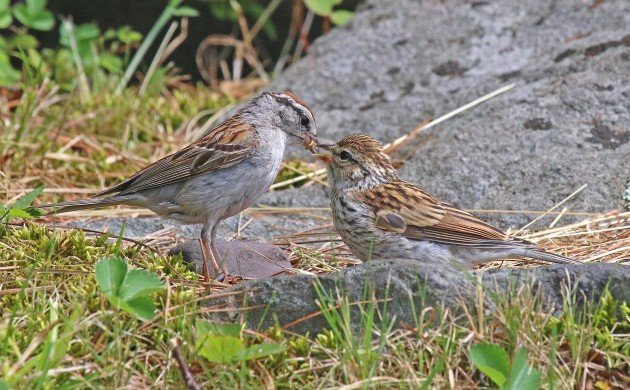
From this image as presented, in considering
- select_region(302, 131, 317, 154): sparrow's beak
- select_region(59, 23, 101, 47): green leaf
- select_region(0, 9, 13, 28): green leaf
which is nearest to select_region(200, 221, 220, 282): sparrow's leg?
select_region(302, 131, 317, 154): sparrow's beak

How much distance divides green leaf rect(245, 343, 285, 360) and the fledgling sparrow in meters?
1.40

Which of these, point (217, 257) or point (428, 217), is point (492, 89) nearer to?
point (428, 217)

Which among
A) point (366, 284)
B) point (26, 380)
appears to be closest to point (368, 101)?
point (366, 284)

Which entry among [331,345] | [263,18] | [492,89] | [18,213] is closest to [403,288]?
[331,345]

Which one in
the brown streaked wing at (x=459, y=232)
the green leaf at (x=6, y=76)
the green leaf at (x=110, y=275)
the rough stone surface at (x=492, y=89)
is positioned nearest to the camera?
the green leaf at (x=110, y=275)

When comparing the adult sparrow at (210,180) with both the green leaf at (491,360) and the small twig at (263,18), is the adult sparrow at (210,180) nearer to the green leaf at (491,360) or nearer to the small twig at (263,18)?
the green leaf at (491,360)

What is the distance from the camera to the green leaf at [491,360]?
3.66 meters

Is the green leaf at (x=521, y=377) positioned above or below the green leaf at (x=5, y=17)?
above

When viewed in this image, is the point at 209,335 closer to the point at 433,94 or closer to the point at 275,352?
the point at 275,352

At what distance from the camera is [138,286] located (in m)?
4.03

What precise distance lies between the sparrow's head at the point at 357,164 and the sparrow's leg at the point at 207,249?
786mm

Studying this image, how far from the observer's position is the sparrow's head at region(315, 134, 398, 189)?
5809mm

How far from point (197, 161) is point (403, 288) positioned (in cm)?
210

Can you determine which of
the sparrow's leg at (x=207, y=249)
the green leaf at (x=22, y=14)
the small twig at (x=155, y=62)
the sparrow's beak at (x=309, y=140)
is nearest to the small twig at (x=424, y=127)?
the sparrow's beak at (x=309, y=140)
